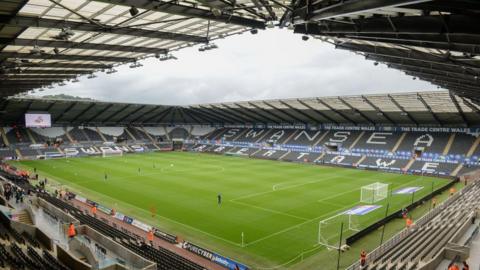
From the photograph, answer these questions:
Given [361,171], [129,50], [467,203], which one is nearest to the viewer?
[129,50]

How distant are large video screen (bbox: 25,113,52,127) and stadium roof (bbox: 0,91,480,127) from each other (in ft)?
5.64

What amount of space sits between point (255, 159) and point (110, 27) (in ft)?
175

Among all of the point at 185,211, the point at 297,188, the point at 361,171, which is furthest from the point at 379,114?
the point at 185,211

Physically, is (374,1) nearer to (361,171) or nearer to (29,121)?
(361,171)

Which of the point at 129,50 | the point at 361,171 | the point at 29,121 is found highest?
the point at 129,50

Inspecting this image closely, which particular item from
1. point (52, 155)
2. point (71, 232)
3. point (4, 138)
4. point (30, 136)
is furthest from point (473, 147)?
point (4, 138)

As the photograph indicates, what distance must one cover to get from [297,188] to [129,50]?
2493cm

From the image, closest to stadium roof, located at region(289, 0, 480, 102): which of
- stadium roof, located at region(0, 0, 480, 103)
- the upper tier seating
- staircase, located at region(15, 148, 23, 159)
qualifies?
stadium roof, located at region(0, 0, 480, 103)

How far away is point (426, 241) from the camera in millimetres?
18344

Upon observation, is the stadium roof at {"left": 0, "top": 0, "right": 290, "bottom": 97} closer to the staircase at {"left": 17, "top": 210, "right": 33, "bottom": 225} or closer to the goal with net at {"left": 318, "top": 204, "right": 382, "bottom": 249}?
the staircase at {"left": 17, "top": 210, "right": 33, "bottom": 225}

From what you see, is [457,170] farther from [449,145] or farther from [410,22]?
[410,22]

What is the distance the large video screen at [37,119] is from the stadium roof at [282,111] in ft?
5.64

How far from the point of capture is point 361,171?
52938 mm

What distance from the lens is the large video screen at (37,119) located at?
6224 centimetres
